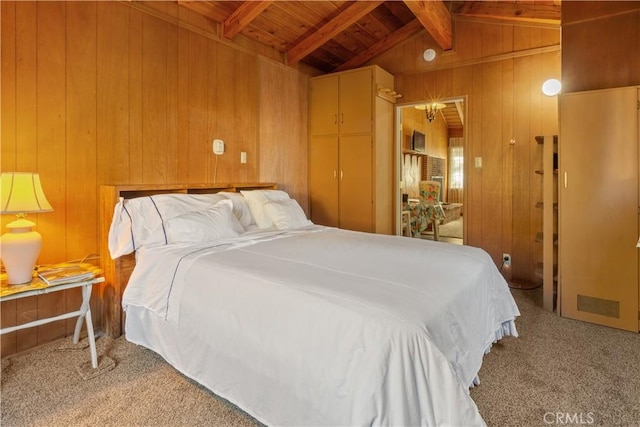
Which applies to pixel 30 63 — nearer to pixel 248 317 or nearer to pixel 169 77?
pixel 169 77

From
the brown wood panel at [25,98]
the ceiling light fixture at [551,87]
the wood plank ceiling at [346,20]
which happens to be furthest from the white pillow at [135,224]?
the ceiling light fixture at [551,87]

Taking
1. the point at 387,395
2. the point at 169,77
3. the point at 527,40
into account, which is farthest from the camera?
the point at 527,40

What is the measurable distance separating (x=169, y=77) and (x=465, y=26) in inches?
126

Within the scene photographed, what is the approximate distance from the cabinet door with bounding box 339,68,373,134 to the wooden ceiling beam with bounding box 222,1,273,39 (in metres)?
1.33

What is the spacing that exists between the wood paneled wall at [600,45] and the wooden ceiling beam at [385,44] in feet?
5.22

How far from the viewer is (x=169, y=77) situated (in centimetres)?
300

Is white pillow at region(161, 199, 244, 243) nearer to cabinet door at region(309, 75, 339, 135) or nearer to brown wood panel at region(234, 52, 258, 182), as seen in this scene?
brown wood panel at region(234, 52, 258, 182)

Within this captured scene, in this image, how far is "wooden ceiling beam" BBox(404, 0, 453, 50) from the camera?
10.5 ft

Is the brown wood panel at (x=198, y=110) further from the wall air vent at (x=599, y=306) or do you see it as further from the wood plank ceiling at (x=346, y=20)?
the wall air vent at (x=599, y=306)

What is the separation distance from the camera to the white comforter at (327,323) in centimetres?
118

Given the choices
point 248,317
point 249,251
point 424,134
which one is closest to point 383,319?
point 248,317

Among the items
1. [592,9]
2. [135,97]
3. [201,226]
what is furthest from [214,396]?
[592,9]

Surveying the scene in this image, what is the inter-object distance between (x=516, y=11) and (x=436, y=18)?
836 millimetres

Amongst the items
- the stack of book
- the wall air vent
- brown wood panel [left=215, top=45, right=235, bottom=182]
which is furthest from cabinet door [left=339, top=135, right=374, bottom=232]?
the stack of book
